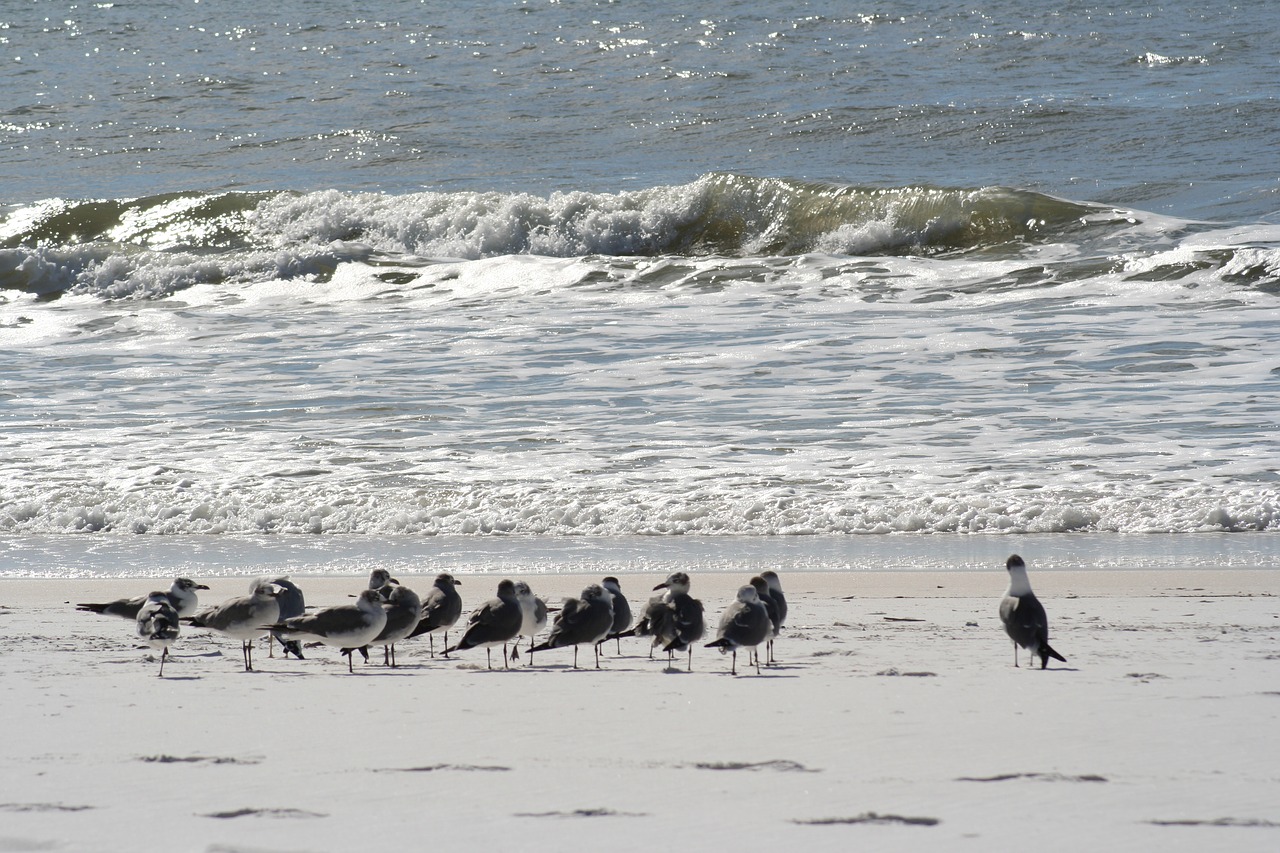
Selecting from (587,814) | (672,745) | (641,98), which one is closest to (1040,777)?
(672,745)

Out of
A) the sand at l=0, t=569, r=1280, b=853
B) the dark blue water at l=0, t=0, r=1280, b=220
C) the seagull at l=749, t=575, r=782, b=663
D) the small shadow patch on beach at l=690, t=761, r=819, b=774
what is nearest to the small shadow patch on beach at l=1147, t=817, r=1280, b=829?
the sand at l=0, t=569, r=1280, b=853

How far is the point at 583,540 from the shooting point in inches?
279

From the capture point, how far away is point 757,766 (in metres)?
2.99

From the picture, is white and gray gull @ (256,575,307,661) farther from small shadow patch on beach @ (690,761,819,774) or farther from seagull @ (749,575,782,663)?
small shadow patch on beach @ (690,761,819,774)

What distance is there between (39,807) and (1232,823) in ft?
7.88

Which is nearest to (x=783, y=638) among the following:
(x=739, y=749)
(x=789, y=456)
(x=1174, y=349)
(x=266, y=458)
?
(x=739, y=749)

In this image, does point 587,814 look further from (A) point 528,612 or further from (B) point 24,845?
(A) point 528,612

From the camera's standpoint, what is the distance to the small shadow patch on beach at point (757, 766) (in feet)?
9.69

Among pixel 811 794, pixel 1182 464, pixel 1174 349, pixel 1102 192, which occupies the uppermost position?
pixel 1102 192

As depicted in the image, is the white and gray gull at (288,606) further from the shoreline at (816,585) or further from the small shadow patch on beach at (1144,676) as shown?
the small shadow patch on beach at (1144,676)

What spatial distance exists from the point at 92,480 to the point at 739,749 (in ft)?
20.5

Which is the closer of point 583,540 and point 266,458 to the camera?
point 583,540

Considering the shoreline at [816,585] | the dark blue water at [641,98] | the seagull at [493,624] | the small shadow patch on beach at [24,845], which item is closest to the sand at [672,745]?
the small shadow patch on beach at [24,845]

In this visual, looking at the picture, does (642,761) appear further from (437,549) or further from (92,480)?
(92,480)
